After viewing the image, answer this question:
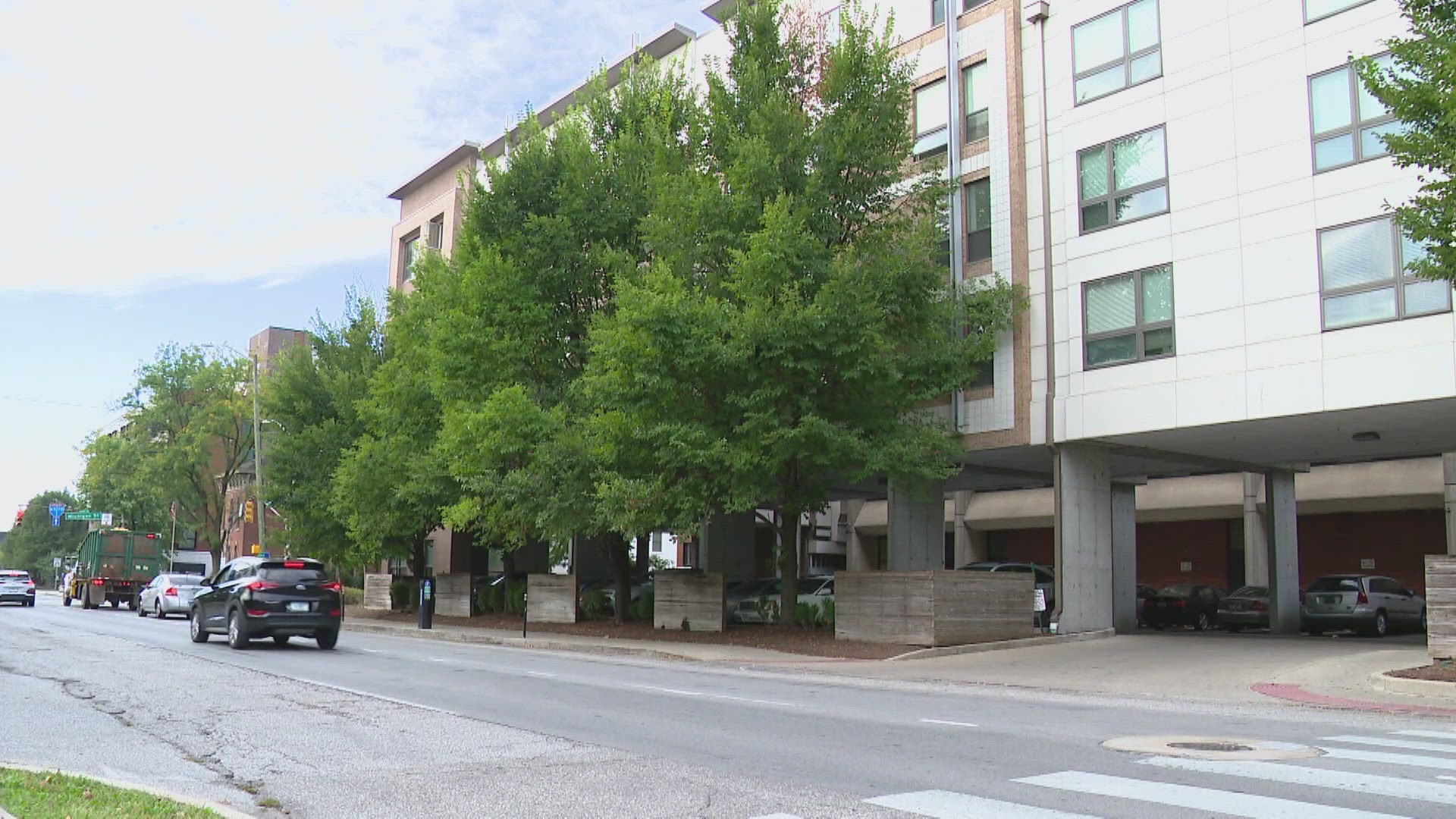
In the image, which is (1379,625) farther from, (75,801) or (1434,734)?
(75,801)

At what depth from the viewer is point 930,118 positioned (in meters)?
28.7

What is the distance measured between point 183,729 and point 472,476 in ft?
56.3

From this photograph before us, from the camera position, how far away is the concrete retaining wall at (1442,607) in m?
16.5

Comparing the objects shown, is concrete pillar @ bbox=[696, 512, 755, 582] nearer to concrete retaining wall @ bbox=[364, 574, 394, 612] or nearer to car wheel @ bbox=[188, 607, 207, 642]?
concrete retaining wall @ bbox=[364, 574, 394, 612]

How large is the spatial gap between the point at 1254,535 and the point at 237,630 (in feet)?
107

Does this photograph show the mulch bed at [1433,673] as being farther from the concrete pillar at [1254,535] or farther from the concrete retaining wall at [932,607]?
the concrete pillar at [1254,535]

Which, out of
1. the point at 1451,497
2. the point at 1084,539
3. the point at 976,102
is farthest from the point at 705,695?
the point at 1451,497

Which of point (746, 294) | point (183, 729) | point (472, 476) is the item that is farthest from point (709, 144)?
point (183, 729)

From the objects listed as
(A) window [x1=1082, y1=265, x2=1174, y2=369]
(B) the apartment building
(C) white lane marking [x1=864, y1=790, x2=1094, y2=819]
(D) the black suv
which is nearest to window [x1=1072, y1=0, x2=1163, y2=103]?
(B) the apartment building

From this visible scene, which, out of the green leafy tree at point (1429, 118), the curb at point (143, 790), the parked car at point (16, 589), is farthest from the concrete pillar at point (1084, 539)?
the parked car at point (16, 589)

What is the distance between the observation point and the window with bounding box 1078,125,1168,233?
78.1 ft

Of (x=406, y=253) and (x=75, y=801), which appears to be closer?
(x=75, y=801)

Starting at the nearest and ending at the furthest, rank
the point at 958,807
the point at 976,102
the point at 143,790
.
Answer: the point at 958,807 < the point at 143,790 < the point at 976,102

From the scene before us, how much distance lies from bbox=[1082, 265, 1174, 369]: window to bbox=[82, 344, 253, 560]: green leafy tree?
49.8 metres
